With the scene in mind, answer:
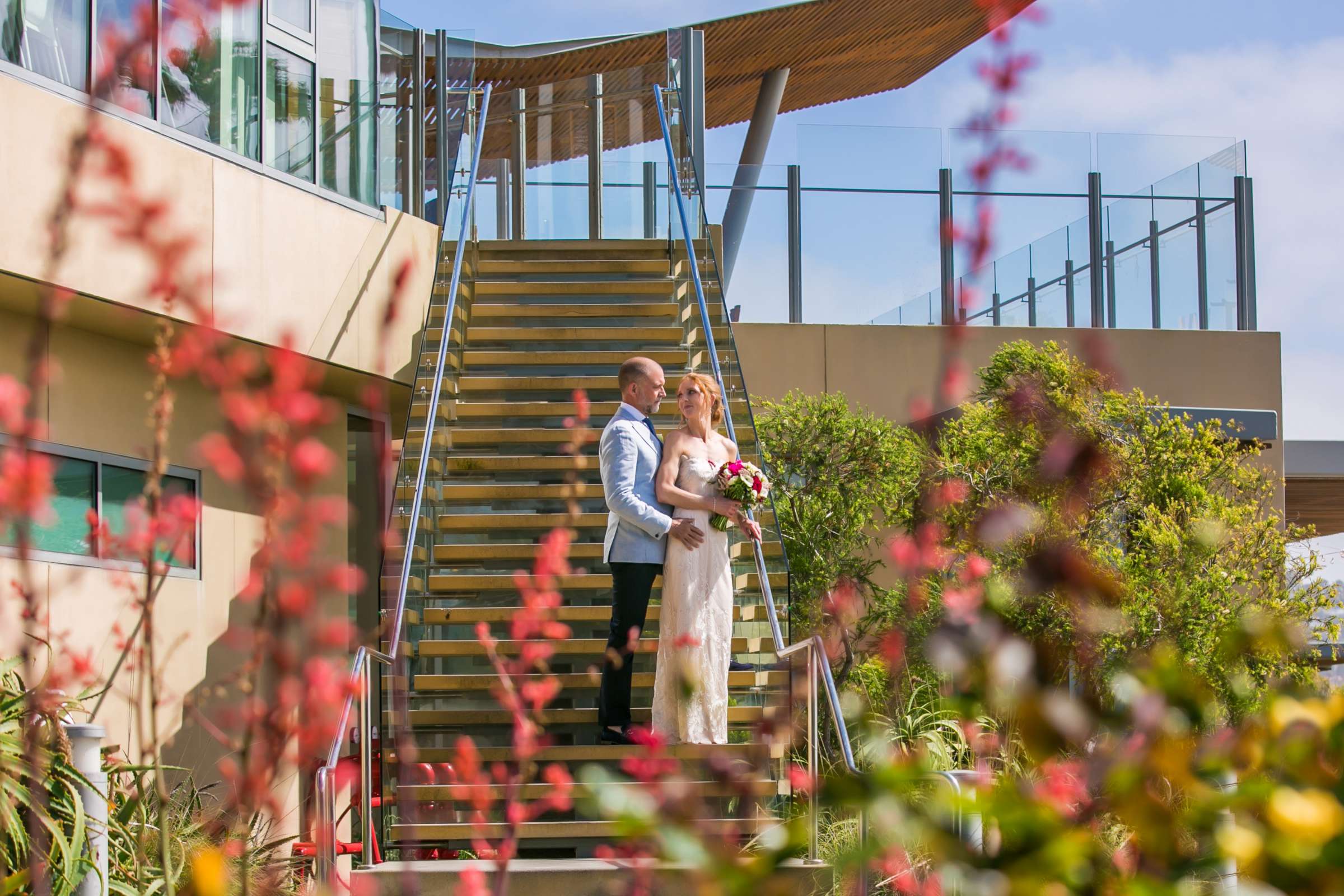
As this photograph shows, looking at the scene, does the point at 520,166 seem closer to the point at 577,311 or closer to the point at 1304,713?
the point at 577,311

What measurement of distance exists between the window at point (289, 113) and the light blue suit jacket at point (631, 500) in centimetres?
546

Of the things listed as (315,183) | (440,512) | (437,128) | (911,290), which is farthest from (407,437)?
(911,290)

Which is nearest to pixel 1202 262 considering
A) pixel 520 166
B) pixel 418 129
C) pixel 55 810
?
pixel 520 166

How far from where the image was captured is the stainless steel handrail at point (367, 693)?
17.0 feet

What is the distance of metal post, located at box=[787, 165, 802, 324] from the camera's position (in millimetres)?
15086

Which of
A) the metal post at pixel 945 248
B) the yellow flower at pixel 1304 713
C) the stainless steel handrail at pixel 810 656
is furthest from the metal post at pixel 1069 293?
the yellow flower at pixel 1304 713

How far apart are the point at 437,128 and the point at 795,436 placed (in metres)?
4.99

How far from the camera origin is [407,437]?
9.12 m

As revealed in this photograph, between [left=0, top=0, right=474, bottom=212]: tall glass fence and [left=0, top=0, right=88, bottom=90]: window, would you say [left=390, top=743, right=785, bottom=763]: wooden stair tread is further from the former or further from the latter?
[left=0, top=0, right=88, bottom=90]: window

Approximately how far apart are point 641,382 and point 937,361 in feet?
25.5

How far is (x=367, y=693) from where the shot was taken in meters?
7.05

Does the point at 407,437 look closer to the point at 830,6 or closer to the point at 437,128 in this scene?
the point at 437,128

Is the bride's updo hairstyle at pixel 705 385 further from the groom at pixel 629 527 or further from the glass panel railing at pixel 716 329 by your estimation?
the glass panel railing at pixel 716 329

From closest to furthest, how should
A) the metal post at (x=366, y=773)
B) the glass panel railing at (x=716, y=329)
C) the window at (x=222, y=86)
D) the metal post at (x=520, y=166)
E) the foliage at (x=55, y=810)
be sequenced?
the foliage at (x=55, y=810), the metal post at (x=366, y=773), the glass panel railing at (x=716, y=329), the window at (x=222, y=86), the metal post at (x=520, y=166)
